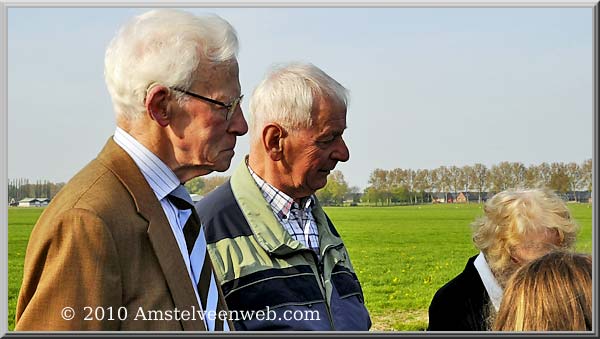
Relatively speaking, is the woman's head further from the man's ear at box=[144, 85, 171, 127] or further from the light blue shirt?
the man's ear at box=[144, 85, 171, 127]

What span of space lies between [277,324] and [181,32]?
0.99 m

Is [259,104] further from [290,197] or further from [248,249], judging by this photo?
[248,249]

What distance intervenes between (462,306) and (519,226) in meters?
0.42

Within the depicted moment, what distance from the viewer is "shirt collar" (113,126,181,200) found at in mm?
1921

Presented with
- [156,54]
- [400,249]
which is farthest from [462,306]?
[400,249]

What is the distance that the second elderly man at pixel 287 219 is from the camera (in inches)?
99.0

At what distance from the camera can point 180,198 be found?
2029 mm

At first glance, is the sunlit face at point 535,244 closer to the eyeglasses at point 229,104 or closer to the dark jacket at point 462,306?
the dark jacket at point 462,306

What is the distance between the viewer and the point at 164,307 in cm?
181

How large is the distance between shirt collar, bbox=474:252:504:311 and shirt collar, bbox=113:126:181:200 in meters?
1.48

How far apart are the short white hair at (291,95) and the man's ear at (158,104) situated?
31.2 inches

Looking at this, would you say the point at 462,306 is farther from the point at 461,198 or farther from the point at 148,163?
the point at 148,163

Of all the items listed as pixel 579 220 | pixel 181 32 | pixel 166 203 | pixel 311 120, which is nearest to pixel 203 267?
pixel 166 203

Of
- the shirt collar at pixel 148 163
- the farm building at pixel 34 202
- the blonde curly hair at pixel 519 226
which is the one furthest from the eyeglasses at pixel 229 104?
the blonde curly hair at pixel 519 226
